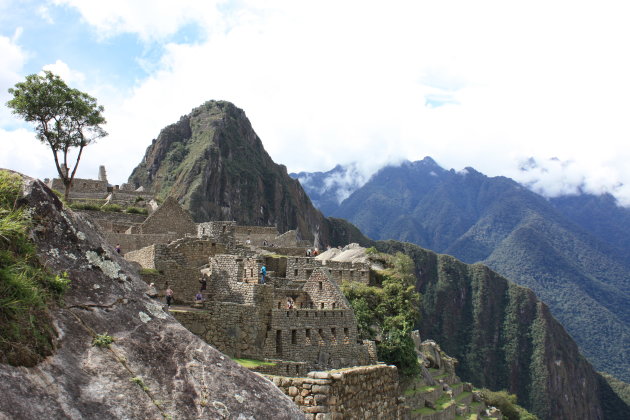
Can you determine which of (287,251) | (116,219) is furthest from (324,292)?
(116,219)

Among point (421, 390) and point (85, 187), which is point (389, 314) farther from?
point (85, 187)

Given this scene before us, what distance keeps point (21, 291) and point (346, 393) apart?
5.43 m

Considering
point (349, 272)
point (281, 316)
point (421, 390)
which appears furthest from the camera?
point (421, 390)

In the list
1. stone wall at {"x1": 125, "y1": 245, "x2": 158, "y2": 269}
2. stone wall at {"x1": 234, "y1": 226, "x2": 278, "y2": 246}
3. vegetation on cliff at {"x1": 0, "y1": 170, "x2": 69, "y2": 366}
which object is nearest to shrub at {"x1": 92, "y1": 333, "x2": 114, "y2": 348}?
vegetation on cliff at {"x1": 0, "y1": 170, "x2": 69, "y2": 366}

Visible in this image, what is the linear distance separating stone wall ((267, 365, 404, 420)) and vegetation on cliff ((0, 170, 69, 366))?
3.96 metres

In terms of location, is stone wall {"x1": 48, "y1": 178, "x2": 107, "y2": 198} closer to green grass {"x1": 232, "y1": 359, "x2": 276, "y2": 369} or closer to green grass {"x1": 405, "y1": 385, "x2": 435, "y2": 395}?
green grass {"x1": 405, "y1": 385, "x2": 435, "y2": 395}

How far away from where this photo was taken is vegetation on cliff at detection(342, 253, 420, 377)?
2903cm

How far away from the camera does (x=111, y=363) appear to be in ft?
20.7

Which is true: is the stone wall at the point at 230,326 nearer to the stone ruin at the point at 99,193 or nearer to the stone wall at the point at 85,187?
the stone ruin at the point at 99,193

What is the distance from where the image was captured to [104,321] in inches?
266

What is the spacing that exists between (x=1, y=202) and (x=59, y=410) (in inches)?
101

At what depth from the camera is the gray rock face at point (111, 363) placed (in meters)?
5.70

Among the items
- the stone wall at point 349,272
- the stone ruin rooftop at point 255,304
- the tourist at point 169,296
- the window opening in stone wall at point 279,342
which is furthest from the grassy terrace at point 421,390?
the tourist at point 169,296

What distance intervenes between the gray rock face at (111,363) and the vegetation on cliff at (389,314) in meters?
20.9
